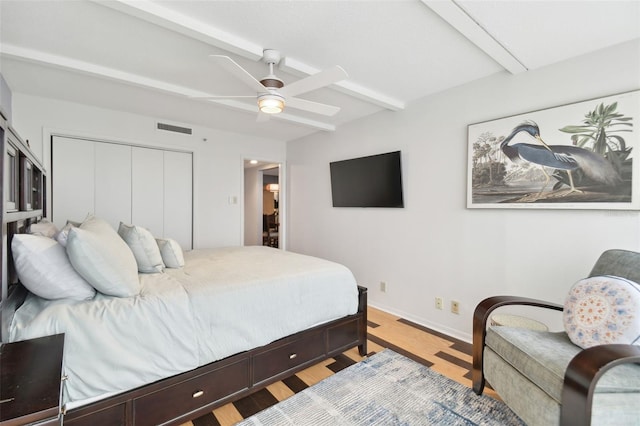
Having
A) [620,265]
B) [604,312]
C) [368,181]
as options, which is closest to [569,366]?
[604,312]

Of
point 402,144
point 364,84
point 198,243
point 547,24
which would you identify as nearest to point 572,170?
point 547,24

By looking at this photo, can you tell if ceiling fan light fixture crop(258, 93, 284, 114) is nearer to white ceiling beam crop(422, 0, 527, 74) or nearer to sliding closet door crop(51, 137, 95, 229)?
white ceiling beam crop(422, 0, 527, 74)

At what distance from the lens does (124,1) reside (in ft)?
5.24

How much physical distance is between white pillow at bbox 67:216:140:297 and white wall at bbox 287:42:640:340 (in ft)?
8.80

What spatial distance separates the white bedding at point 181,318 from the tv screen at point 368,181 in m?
Answer: 1.39

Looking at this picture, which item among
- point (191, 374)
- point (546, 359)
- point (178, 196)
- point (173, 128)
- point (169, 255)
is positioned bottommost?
point (191, 374)

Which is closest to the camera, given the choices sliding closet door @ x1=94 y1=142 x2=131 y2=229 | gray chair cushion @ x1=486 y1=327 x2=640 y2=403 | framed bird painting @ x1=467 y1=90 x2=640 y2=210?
gray chair cushion @ x1=486 y1=327 x2=640 y2=403

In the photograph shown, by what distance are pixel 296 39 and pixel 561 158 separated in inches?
85.6

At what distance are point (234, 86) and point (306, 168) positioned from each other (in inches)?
83.3

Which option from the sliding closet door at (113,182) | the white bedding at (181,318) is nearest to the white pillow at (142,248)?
the white bedding at (181,318)

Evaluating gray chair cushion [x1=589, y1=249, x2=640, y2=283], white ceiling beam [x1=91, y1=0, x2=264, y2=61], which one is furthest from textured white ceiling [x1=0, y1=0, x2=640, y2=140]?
gray chair cushion [x1=589, y1=249, x2=640, y2=283]

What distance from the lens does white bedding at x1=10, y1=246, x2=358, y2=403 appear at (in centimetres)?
137

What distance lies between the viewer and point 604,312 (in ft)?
5.06

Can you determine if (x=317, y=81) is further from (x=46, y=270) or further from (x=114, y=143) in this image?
(x=114, y=143)
